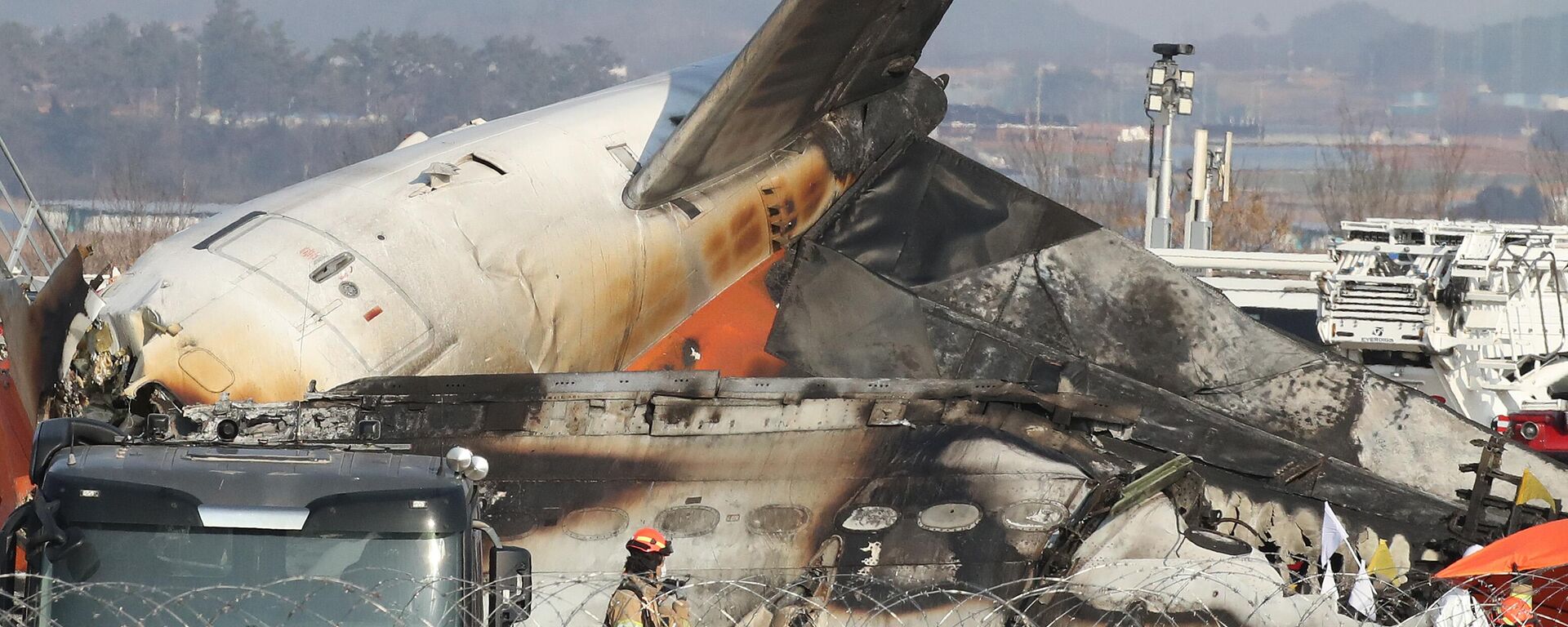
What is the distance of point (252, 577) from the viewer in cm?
755

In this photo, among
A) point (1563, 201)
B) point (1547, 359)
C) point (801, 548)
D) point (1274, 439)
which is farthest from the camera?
point (1563, 201)

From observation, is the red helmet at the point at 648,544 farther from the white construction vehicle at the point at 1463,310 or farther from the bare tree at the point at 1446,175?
the bare tree at the point at 1446,175

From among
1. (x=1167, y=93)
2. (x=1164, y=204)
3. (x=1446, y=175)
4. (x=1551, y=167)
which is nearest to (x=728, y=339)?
(x=1167, y=93)

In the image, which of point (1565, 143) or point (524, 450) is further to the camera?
point (1565, 143)

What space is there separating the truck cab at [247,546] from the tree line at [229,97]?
5801 cm

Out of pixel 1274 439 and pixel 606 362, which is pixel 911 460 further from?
pixel 1274 439

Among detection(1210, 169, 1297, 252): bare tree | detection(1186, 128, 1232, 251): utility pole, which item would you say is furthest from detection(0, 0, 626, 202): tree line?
detection(1186, 128, 1232, 251): utility pole

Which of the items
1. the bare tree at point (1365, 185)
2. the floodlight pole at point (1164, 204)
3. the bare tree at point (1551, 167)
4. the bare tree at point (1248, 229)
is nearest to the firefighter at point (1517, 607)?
the floodlight pole at point (1164, 204)

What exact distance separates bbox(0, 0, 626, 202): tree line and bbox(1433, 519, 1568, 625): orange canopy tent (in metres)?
58.6

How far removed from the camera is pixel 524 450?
1102 centimetres

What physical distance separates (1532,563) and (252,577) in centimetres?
→ 737

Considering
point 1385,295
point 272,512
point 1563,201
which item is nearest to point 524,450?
point 272,512

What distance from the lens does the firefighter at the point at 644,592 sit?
8.12 meters

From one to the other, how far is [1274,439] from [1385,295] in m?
10.9
